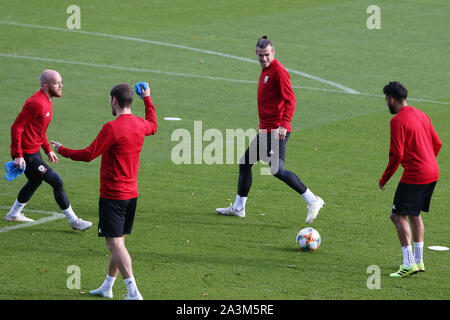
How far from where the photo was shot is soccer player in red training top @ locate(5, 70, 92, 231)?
1043 centimetres

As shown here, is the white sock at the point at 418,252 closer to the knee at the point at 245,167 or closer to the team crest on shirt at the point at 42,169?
the knee at the point at 245,167

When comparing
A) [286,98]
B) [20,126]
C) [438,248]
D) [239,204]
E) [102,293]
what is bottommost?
[102,293]

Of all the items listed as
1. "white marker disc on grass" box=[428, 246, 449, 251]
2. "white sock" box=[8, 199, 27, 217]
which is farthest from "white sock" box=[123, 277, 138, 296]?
"white marker disc on grass" box=[428, 246, 449, 251]

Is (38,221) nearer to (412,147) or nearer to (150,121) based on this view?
(150,121)

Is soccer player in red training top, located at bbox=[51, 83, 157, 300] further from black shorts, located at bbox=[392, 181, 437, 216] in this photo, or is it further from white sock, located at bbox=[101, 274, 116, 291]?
black shorts, located at bbox=[392, 181, 437, 216]

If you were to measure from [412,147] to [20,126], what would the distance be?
4.98 meters

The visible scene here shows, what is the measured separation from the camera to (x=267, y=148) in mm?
11344

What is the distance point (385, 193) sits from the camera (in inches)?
504

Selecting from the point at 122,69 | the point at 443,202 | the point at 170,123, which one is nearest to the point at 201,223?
the point at 443,202

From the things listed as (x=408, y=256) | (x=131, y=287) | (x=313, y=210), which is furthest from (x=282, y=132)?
(x=131, y=287)
